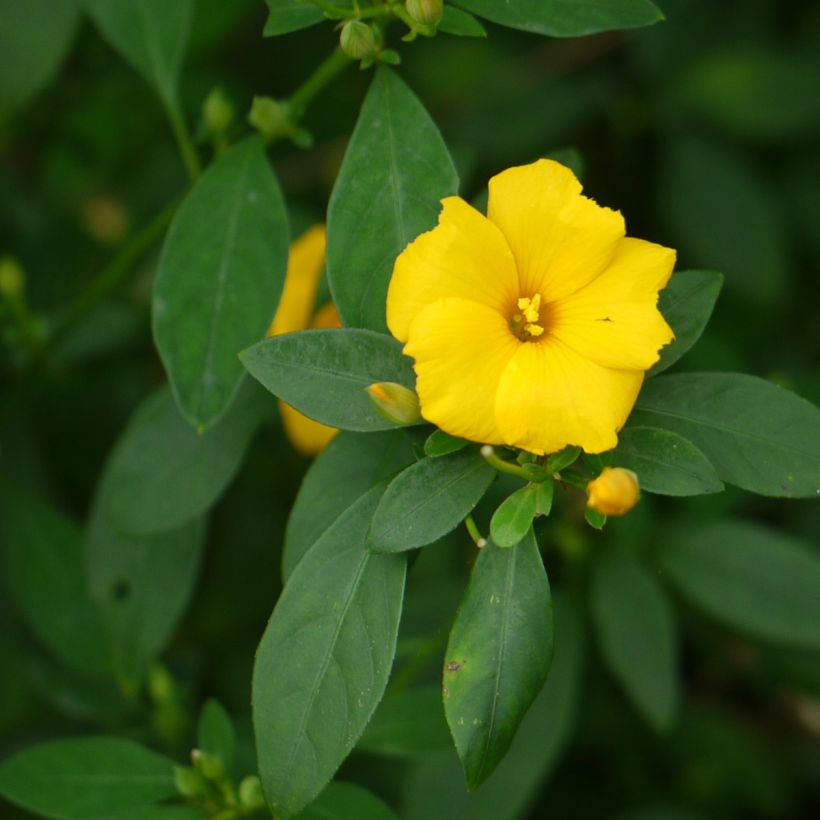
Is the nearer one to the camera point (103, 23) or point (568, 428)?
point (568, 428)

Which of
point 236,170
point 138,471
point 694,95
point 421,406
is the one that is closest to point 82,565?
point 138,471

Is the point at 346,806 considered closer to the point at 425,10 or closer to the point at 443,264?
the point at 443,264

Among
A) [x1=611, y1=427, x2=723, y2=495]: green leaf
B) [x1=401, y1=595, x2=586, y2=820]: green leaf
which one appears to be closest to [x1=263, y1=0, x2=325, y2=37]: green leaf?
[x1=611, y1=427, x2=723, y2=495]: green leaf

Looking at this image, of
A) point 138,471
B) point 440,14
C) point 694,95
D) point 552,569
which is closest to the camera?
point 440,14

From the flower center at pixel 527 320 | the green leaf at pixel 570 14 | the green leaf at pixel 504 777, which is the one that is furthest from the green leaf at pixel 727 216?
the flower center at pixel 527 320

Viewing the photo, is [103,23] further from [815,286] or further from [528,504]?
[815,286]

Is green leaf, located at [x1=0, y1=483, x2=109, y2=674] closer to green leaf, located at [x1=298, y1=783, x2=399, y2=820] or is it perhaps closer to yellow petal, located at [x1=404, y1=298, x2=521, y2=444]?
green leaf, located at [x1=298, y1=783, x2=399, y2=820]
